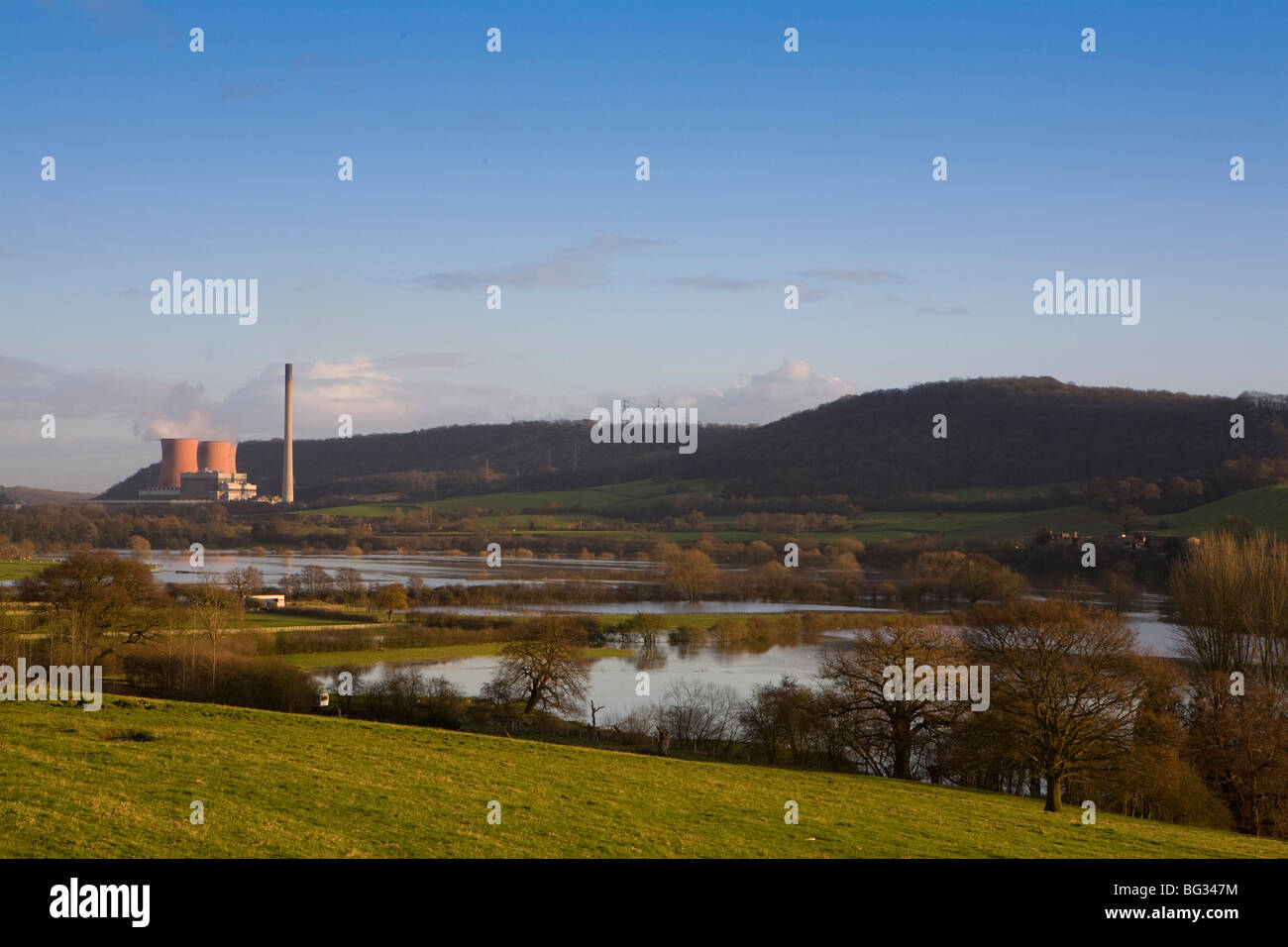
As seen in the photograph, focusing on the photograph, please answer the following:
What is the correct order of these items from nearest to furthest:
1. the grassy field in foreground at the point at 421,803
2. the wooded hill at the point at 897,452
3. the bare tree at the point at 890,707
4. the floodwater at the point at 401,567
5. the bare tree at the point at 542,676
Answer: the grassy field in foreground at the point at 421,803
the bare tree at the point at 890,707
the bare tree at the point at 542,676
the floodwater at the point at 401,567
the wooded hill at the point at 897,452

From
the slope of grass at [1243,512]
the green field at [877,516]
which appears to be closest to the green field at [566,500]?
the green field at [877,516]

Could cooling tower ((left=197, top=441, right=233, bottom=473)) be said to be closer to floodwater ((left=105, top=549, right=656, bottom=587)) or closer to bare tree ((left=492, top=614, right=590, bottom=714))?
floodwater ((left=105, top=549, right=656, bottom=587))

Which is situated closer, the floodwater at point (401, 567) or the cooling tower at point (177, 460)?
the floodwater at point (401, 567)

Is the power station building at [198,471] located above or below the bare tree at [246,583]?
above

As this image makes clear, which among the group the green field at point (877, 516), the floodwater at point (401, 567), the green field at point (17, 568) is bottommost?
the floodwater at point (401, 567)

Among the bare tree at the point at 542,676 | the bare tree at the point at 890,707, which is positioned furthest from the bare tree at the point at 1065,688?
the bare tree at the point at 542,676

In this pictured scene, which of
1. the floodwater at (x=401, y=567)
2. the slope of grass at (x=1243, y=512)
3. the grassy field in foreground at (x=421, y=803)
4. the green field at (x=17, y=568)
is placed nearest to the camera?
the grassy field in foreground at (x=421, y=803)

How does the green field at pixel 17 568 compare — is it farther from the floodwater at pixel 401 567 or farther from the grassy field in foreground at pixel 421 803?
the grassy field in foreground at pixel 421 803
